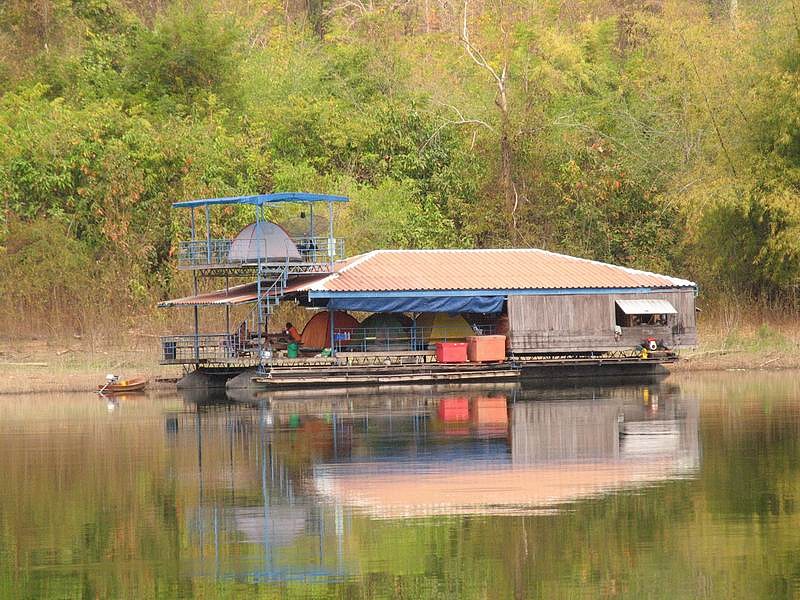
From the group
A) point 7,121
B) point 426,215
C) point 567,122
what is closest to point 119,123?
point 7,121

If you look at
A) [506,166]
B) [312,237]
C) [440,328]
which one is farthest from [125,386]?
[506,166]

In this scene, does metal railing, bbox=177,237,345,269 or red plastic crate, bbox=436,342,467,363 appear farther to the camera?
red plastic crate, bbox=436,342,467,363

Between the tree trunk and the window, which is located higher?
the tree trunk

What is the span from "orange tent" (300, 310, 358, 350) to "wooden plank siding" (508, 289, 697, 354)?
441 cm

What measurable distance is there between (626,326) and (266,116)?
2003 centimetres

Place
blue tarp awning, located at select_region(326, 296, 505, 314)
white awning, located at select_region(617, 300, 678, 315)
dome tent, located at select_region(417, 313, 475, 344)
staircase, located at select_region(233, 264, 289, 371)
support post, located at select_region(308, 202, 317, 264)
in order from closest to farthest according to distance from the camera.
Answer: staircase, located at select_region(233, 264, 289, 371), blue tarp awning, located at select_region(326, 296, 505, 314), support post, located at select_region(308, 202, 317, 264), white awning, located at select_region(617, 300, 678, 315), dome tent, located at select_region(417, 313, 475, 344)

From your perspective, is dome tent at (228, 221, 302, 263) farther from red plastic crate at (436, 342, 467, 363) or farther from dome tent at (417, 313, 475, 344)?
red plastic crate at (436, 342, 467, 363)

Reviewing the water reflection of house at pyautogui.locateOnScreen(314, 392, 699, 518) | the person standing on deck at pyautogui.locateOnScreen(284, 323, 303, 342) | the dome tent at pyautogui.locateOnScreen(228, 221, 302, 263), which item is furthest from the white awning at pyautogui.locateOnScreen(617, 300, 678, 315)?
the water reflection of house at pyautogui.locateOnScreen(314, 392, 699, 518)

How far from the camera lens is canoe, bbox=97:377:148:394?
3481 centimetres

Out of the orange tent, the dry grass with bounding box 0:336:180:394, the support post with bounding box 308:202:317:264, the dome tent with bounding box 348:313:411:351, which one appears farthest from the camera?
the support post with bounding box 308:202:317:264

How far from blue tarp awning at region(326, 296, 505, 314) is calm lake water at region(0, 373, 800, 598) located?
676cm

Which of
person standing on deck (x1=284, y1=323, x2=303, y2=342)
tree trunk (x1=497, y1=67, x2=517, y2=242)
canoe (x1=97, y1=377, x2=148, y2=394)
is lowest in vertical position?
canoe (x1=97, y1=377, x2=148, y2=394)

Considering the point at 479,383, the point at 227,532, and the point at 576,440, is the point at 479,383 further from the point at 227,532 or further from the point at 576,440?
the point at 227,532

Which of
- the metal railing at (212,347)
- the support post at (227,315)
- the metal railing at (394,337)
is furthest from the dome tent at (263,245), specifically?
the metal railing at (394,337)
